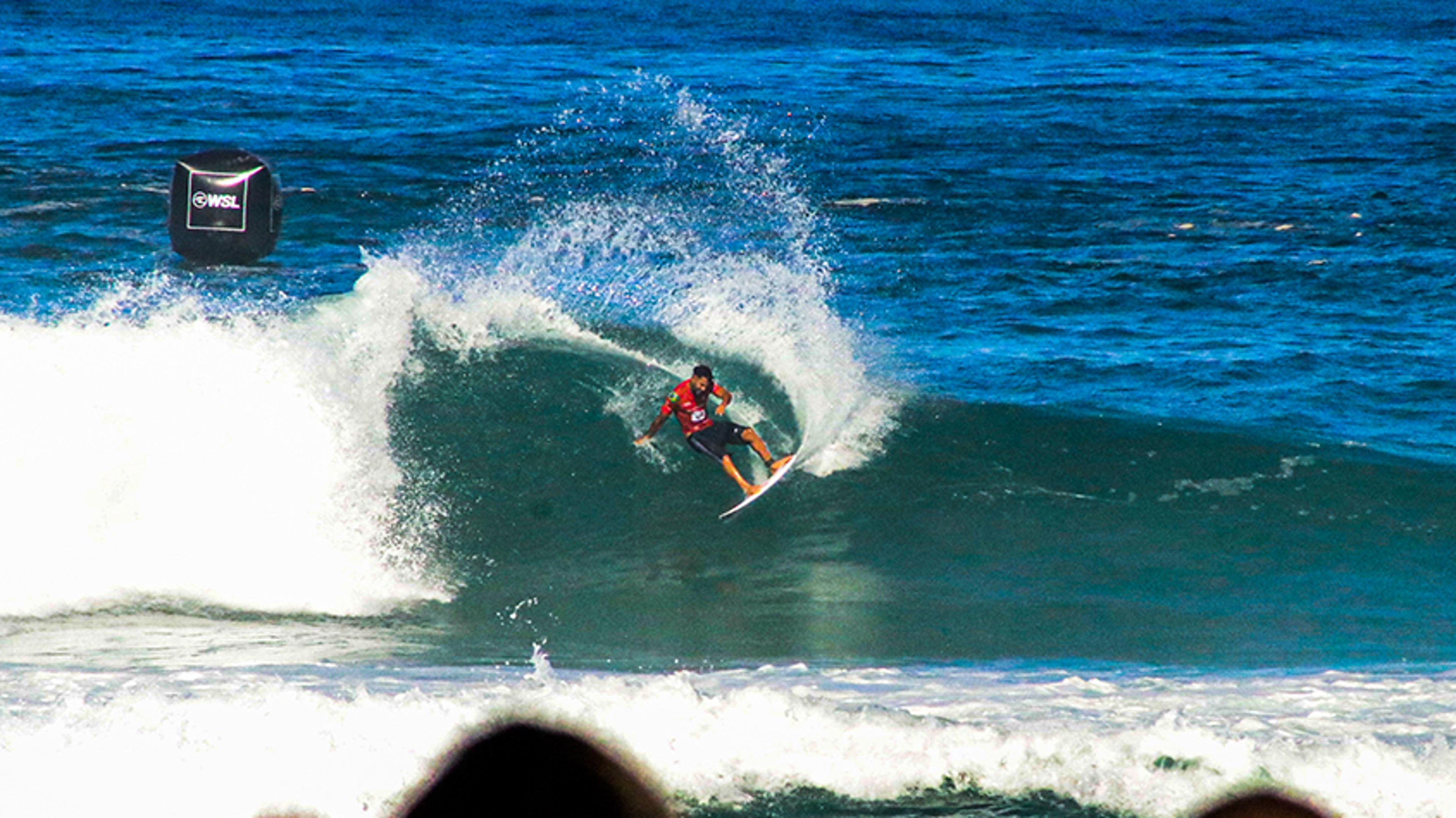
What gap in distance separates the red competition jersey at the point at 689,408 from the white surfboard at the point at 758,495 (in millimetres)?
674

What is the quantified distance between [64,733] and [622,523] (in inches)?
227

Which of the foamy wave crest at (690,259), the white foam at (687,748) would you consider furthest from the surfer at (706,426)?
the white foam at (687,748)

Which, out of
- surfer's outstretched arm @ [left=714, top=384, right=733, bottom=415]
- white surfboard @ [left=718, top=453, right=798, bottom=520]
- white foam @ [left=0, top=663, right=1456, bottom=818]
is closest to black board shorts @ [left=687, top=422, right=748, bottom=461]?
surfer's outstretched arm @ [left=714, top=384, right=733, bottom=415]

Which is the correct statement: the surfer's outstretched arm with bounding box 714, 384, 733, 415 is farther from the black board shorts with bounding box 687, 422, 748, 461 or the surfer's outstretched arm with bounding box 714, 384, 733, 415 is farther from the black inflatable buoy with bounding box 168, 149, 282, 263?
the black inflatable buoy with bounding box 168, 149, 282, 263

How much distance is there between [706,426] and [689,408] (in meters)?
0.25

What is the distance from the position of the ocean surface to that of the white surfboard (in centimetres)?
11

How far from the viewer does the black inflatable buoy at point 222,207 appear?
51.9 feet

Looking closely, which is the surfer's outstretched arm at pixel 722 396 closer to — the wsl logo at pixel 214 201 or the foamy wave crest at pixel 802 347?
the foamy wave crest at pixel 802 347

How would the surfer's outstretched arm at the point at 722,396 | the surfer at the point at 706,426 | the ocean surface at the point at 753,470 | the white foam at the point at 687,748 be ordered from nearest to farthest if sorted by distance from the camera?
1. the white foam at the point at 687,748
2. the ocean surface at the point at 753,470
3. the surfer at the point at 706,426
4. the surfer's outstretched arm at the point at 722,396

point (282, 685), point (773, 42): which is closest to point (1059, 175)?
point (773, 42)

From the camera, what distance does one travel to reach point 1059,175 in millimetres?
26078

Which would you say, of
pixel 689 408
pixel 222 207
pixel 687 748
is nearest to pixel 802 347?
pixel 689 408

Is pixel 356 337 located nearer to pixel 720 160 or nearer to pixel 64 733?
pixel 64 733

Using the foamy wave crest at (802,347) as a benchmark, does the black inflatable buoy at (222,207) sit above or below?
above
